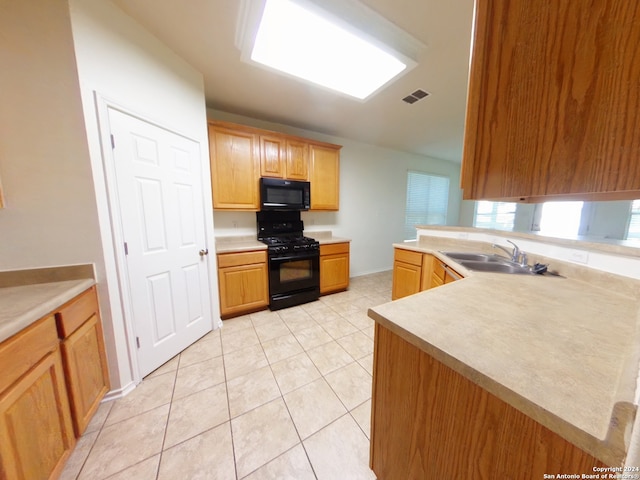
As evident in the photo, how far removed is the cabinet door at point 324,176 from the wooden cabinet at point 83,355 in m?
2.45

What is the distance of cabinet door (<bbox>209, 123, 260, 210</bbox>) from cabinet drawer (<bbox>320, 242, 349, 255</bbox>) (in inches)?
42.9

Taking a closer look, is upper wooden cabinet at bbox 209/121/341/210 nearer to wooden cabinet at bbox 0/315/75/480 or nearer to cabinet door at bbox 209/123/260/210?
cabinet door at bbox 209/123/260/210

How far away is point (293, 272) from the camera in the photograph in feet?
9.16

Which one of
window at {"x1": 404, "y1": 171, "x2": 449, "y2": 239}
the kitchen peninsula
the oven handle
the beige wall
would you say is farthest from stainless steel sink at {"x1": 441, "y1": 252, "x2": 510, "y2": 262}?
the beige wall

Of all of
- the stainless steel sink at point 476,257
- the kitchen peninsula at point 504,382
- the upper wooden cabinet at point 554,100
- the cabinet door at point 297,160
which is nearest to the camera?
the upper wooden cabinet at point 554,100

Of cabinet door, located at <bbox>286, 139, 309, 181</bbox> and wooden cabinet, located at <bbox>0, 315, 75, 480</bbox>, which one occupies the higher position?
cabinet door, located at <bbox>286, 139, 309, 181</bbox>

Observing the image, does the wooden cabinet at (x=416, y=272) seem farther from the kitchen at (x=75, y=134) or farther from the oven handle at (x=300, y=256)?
the kitchen at (x=75, y=134)

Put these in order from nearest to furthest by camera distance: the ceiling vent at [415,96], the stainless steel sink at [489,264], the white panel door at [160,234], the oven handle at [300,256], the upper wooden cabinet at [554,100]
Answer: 1. the upper wooden cabinet at [554,100]
2. the white panel door at [160,234]
3. the stainless steel sink at [489,264]
4. the ceiling vent at [415,96]
5. the oven handle at [300,256]

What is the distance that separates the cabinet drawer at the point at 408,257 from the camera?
2400 mm

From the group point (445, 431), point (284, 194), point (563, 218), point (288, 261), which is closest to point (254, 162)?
point (284, 194)

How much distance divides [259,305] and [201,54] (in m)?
2.51

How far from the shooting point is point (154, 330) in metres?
1.69

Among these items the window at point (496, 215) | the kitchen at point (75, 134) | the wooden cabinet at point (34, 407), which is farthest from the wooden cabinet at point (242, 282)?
the window at point (496, 215)

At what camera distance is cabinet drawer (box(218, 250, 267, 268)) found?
2.37 metres
